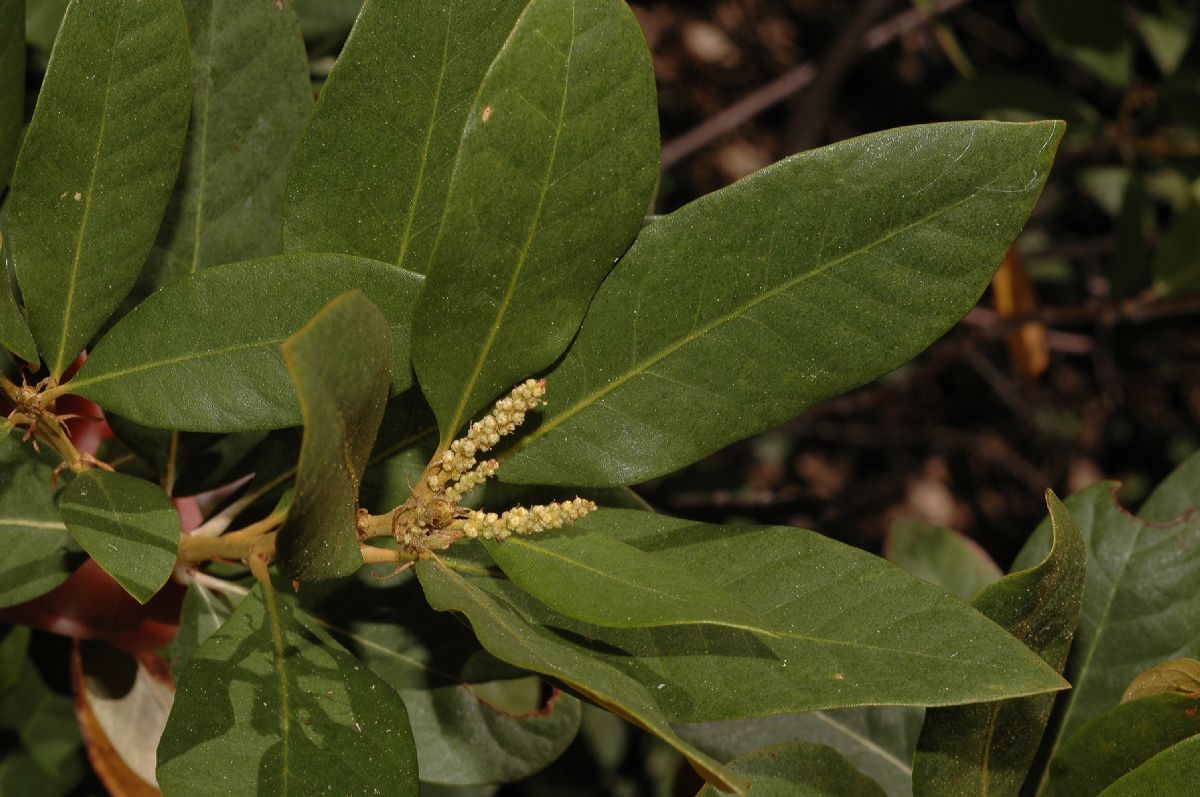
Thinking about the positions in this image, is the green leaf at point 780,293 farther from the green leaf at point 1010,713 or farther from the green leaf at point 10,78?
the green leaf at point 10,78

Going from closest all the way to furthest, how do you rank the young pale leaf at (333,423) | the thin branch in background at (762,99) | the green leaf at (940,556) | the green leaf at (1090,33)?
the young pale leaf at (333,423), the green leaf at (940,556), the green leaf at (1090,33), the thin branch in background at (762,99)

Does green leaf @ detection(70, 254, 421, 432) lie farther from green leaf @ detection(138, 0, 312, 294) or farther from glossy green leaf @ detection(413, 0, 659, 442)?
green leaf @ detection(138, 0, 312, 294)

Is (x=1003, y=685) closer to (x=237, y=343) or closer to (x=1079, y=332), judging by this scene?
A: (x=237, y=343)

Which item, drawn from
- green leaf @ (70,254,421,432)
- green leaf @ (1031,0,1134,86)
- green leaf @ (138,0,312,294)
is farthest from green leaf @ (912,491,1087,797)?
green leaf @ (1031,0,1134,86)

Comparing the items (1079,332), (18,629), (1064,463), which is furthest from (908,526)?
(1079,332)

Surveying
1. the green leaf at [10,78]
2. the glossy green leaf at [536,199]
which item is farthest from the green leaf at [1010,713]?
the green leaf at [10,78]

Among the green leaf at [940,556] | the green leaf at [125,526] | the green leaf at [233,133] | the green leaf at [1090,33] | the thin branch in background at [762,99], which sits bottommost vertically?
the green leaf at [940,556]
